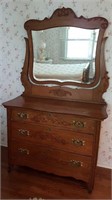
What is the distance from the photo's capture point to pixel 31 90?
2.27 m

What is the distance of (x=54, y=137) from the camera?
187 cm

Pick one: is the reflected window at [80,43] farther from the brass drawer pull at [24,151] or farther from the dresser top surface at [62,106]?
the brass drawer pull at [24,151]

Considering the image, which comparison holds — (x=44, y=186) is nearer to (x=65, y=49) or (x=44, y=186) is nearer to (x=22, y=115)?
(x=22, y=115)

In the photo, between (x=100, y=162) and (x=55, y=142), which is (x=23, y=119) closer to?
(x=55, y=142)

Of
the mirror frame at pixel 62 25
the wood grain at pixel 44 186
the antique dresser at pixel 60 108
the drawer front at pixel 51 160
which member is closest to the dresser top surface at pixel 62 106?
the antique dresser at pixel 60 108

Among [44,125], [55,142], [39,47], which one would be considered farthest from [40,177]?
[39,47]

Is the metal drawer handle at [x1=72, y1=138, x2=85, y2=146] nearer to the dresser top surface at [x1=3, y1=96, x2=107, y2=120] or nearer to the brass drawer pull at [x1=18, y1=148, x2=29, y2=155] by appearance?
the dresser top surface at [x1=3, y1=96, x2=107, y2=120]

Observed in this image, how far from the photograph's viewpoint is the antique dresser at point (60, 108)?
180 cm

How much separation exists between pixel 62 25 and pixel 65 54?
0.98ft

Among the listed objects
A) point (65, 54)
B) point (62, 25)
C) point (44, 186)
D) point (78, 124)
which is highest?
point (62, 25)

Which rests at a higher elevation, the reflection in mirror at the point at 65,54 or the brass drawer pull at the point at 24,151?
the reflection in mirror at the point at 65,54

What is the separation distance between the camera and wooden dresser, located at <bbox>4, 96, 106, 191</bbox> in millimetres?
1764

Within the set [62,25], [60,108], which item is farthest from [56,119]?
[62,25]

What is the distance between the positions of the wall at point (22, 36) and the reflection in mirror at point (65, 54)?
166 mm
